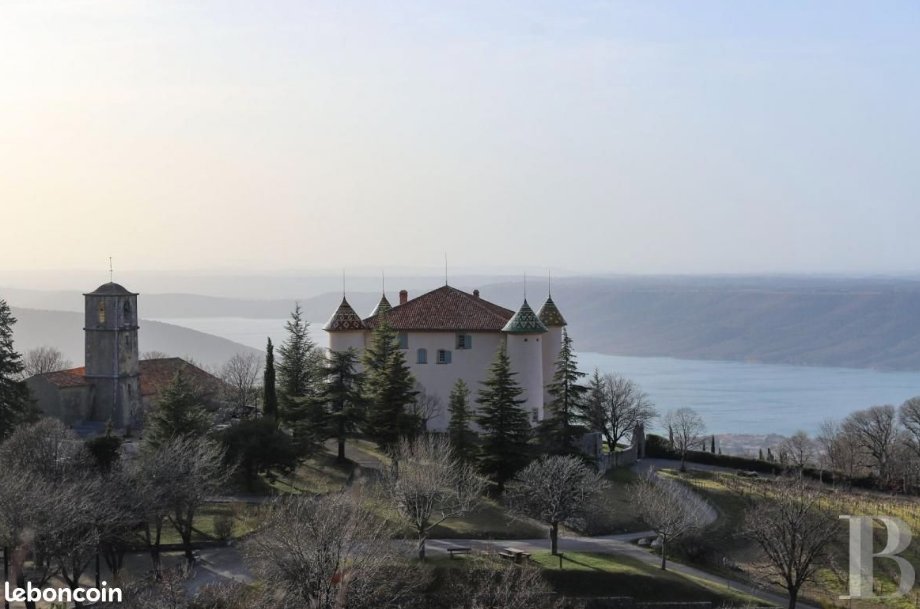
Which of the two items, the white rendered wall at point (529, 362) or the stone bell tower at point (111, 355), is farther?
the stone bell tower at point (111, 355)

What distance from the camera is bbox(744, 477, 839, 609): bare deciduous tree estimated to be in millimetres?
33938

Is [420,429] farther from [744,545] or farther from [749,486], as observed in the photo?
[749,486]

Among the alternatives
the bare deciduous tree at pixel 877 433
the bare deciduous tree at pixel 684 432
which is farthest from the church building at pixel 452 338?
the bare deciduous tree at pixel 877 433

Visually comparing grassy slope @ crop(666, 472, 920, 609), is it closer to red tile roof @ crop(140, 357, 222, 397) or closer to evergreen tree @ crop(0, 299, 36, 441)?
red tile roof @ crop(140, 357, 222, 397)

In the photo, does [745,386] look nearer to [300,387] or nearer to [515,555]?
[300,387]

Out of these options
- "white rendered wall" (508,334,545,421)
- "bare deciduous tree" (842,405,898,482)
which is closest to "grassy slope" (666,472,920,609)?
"bare deciduous tree" (842,405,898,482)

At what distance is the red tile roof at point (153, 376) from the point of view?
54844mm

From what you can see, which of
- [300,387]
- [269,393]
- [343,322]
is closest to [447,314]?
[343,322]

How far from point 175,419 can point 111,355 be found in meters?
17.5

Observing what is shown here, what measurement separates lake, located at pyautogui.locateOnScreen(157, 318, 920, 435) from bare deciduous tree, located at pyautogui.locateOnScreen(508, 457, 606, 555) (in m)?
71.3

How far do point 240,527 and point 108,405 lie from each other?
21.8 meters

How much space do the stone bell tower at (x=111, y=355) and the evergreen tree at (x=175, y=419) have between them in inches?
623

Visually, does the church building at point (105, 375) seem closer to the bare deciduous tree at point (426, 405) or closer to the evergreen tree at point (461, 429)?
the bare deciduous tree at point (426, 405)

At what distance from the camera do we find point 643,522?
136 feet
